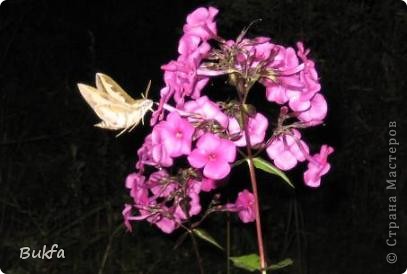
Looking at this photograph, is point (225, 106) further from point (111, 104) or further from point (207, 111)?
point (111, 104)

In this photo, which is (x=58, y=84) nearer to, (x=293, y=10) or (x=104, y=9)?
(x=104, y=9)

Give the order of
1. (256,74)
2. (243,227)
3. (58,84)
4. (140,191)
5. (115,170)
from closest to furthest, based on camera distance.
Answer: (256,74) < (140,191) < (243,227) < (115,170) < (58,84)

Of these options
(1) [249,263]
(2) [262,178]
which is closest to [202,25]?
(1) [249,263]

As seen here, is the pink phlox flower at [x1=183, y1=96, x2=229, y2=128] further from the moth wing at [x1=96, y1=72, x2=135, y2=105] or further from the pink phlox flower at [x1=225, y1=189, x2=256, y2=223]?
the pink phlox flower at [x1=225, y1=189, x2=256, y2=223]

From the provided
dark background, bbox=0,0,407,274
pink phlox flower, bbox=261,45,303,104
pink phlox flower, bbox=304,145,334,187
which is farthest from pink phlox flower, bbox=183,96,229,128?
dark background, bbox=0,0,407,274

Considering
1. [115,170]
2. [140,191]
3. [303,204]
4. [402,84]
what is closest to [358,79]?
[402,84]

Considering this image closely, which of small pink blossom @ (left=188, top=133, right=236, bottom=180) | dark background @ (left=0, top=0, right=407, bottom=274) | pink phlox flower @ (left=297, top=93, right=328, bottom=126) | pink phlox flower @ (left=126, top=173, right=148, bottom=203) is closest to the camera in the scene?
small pink blossom @ (left=188, top=133, right=236, bottom=180)
